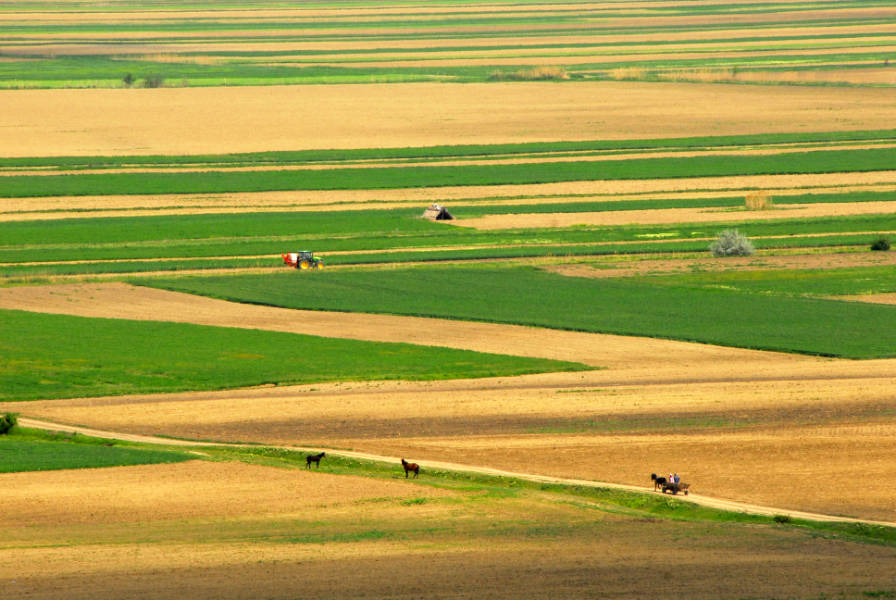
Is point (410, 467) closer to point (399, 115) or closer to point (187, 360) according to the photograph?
point (187, 360)

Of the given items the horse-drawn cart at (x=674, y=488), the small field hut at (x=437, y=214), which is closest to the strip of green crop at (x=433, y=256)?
the small field hut at (x=437, y=214)

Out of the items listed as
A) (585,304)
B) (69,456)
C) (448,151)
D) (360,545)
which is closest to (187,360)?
(69,456)

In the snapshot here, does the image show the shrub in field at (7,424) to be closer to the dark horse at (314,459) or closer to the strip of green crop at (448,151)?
the dark horse at (314,459)

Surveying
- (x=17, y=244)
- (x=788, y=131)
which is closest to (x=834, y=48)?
(x=788, y=131)

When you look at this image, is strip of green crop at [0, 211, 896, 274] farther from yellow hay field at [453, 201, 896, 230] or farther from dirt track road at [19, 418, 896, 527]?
dirt track road at [19, 418, 896, 527]

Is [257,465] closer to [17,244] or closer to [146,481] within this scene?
[146,481]

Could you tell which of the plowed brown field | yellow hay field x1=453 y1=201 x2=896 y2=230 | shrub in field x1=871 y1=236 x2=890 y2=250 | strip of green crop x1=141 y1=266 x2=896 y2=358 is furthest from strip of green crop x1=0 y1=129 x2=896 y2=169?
the plowed brown field
